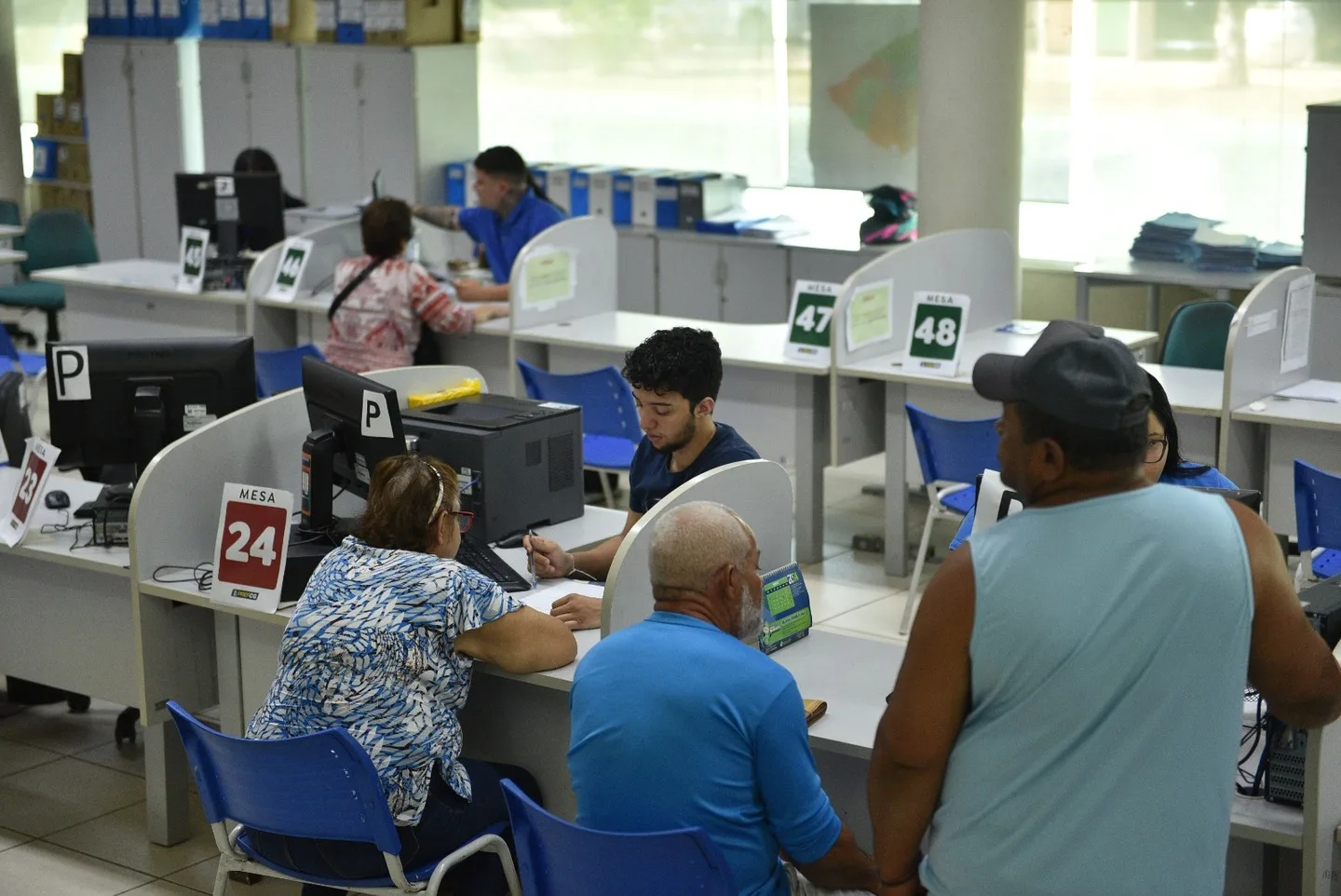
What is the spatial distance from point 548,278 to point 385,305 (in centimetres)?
74

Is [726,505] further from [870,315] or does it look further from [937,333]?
[870,315]

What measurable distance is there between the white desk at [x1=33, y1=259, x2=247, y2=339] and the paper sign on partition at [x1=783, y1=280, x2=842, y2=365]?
252cm

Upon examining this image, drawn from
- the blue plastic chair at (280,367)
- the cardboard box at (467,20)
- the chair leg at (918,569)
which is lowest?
the chair leg at (918,569)

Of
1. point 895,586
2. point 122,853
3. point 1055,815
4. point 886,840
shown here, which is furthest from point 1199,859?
point 895,586

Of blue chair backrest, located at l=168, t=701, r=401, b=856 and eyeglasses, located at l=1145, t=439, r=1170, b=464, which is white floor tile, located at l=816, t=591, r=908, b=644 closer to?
eyeglasses, located at l=1145, t=439, r=1170, b=464

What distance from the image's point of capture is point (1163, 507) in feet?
5.68

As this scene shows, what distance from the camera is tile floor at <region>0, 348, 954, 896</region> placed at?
140 inches

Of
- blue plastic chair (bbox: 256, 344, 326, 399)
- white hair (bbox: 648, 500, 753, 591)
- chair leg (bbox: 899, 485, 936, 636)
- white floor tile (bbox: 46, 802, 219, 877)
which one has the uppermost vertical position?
white hair (bbox: 648, 500, 753, 591)

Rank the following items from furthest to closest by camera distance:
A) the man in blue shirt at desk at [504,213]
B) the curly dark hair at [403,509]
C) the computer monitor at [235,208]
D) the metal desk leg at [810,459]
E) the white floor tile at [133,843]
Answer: the computer monitor at [235,208] → the man in blue shirt at desk at [504,213] → the metal desk leg at [810,459] → the white floor tile at [133,843] → the curly dark hair at [403,509]

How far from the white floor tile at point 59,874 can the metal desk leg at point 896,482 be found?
2.83 meters

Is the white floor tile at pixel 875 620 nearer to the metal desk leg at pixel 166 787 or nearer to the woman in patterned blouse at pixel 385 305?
the woman in patterned blouse at pixel 385 305

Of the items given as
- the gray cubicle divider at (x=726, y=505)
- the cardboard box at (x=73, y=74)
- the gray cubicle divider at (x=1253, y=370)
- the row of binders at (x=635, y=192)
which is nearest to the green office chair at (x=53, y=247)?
the cardboard box at (x=73, y=74)

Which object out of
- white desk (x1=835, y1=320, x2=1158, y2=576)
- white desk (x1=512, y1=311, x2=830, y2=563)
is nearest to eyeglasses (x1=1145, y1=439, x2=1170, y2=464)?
white desk (x1=835, y1=320, x2=1158, y2=576)

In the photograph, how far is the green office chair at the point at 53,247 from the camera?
28.2ft
